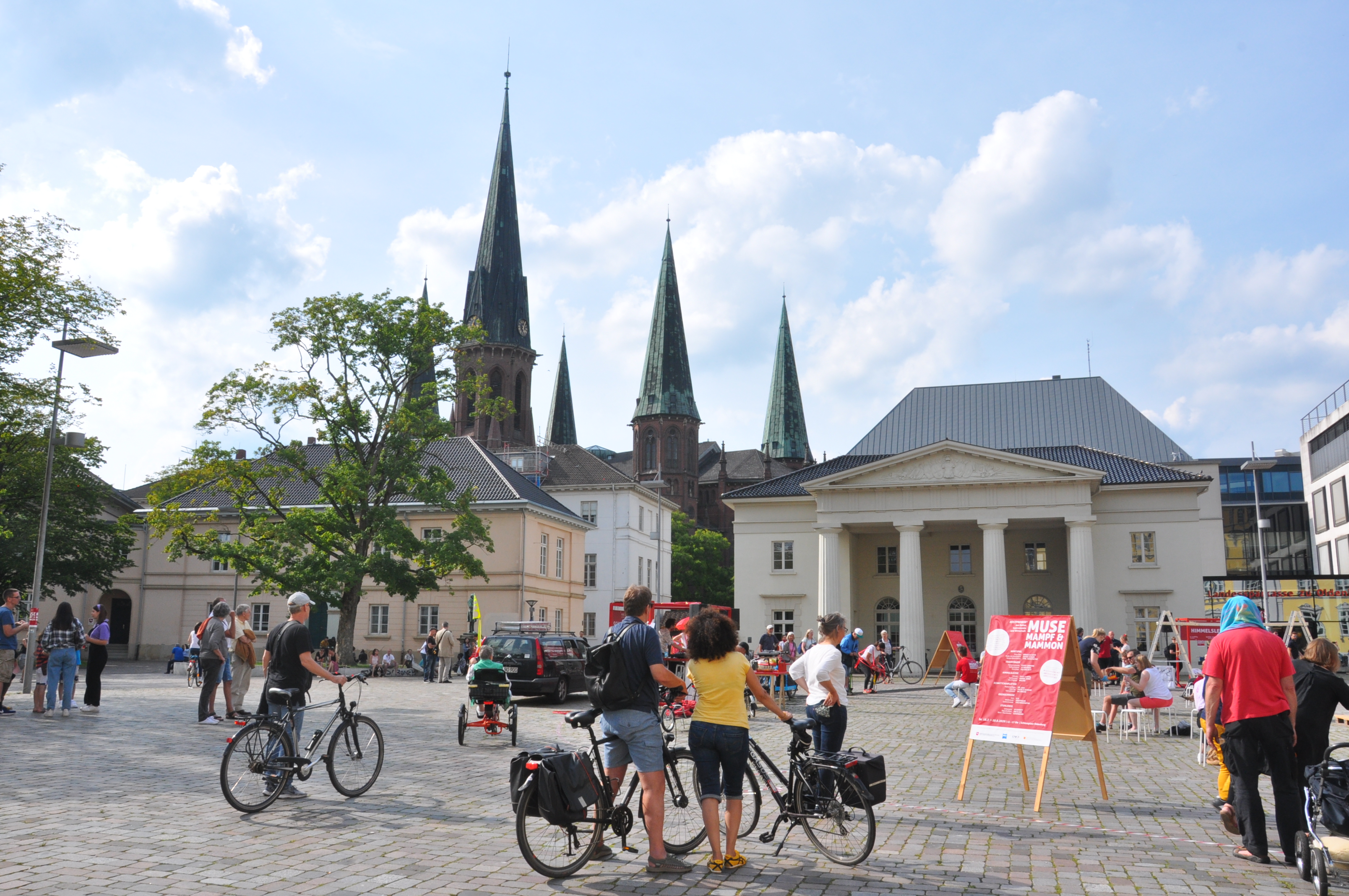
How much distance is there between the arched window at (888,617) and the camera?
52.6 m

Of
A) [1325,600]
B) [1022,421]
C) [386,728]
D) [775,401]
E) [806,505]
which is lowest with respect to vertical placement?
Result: [386,728]

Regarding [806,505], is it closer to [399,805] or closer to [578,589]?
[578,589]

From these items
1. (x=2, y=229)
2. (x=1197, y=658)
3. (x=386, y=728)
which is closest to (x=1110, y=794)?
(x=386, y=728)

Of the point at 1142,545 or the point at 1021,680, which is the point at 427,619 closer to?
the point at 1142,545

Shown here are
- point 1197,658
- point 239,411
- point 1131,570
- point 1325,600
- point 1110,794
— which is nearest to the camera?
point 1110,794

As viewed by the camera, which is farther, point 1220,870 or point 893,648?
point 893,648

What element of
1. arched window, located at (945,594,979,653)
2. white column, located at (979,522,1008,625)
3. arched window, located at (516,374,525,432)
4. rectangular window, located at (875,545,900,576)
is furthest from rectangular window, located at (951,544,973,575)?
arched window, located at (516,374,525,432)

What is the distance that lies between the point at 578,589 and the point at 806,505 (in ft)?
49.1

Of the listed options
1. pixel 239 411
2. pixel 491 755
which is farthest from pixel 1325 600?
pixel 239 411

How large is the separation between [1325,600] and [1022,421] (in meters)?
21.1

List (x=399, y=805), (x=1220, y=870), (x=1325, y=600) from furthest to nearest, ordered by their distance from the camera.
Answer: (x=1325, y=600), (x=399, y=805), (x=1220, y=870)

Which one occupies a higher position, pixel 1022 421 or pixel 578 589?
pixel 1022 421

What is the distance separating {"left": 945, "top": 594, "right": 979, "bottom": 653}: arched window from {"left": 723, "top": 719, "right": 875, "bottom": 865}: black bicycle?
45.4 meters

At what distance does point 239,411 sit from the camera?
3716 cm
